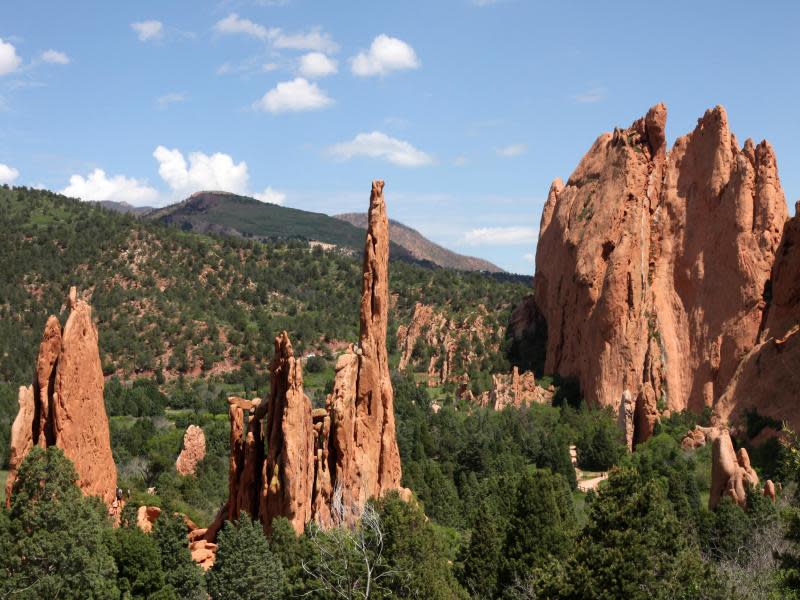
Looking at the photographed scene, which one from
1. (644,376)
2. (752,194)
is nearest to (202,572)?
(644,376)

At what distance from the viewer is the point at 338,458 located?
35.1 meters

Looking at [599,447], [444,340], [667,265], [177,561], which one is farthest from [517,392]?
[177,561]

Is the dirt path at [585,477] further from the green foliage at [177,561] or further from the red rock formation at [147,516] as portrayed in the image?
the green foliage at [177,561]

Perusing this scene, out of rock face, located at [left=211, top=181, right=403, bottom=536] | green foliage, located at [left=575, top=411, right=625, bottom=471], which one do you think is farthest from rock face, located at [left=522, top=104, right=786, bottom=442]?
rock face, located at [left=211, top=181, right=403, bottom=536]

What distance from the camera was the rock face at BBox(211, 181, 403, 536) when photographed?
3378 cm

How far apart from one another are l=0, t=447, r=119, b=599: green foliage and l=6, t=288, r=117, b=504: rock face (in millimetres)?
3936

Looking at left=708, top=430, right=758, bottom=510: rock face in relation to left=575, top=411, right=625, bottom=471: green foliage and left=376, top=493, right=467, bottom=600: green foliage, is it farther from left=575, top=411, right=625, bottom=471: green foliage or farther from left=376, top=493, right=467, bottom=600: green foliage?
left=376, top=493, right=467, bottom=600: green foliage

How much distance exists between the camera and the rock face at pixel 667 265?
7019cm

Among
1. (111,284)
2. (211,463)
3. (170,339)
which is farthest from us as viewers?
(111,284)

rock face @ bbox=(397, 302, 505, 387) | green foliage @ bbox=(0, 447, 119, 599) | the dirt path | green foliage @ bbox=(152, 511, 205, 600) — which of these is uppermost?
rock face @ bbox=(397, 302, 505, 387)

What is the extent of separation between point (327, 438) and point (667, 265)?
165ft

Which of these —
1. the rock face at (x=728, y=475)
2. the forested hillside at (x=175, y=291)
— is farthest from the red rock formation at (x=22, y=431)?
the forested hillside at (x=175, y=291)

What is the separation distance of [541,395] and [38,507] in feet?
197

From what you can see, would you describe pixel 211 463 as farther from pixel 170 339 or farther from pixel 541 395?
pixel 170 339
